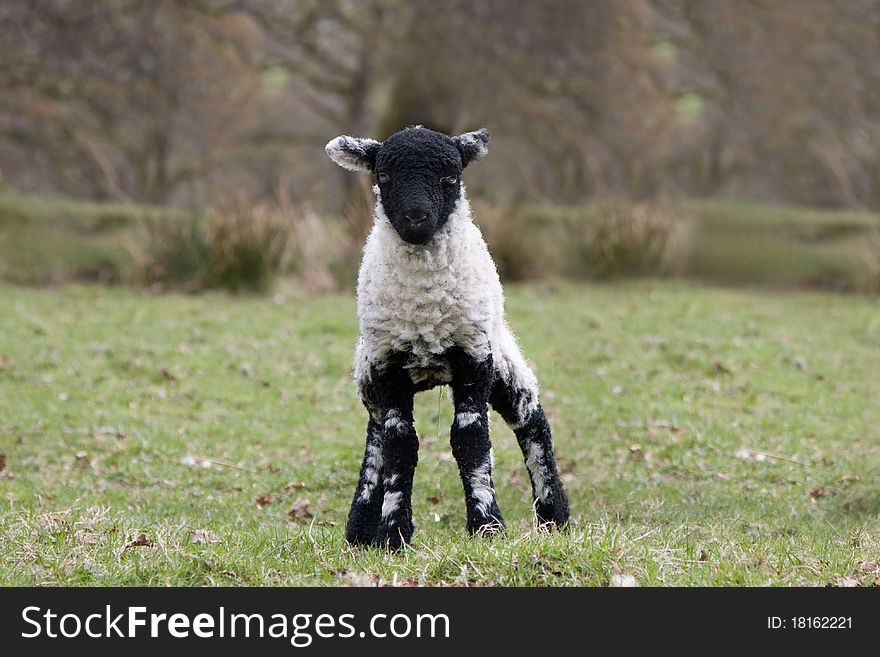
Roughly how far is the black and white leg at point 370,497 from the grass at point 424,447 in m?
0.14

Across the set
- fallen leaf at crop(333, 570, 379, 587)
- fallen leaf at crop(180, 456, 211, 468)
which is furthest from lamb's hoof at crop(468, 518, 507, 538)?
fallen leaf at crop(180, 456, 211, 468)

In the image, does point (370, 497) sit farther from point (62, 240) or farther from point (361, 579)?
point (62, 240)

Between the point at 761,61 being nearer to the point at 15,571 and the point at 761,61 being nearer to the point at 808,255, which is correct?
the point at 808,255

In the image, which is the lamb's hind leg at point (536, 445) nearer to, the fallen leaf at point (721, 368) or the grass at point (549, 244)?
the fallen leaf at point (721, 368)

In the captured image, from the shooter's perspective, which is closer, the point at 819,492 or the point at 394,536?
the point at 394,536

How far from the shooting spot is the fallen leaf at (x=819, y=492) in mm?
7161

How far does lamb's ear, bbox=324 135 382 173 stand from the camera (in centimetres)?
496

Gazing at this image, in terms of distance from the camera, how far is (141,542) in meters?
5.16

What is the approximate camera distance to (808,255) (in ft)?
60.0

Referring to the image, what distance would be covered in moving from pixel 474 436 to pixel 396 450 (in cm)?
39

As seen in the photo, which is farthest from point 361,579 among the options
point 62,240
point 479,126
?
point 479,126

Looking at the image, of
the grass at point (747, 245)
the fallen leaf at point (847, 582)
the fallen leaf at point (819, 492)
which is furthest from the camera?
the grass at point (747, 245)

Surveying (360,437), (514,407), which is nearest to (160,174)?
(360,437)

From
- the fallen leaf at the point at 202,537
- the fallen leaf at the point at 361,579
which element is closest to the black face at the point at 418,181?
the fallen leaf at the point at 361,579
